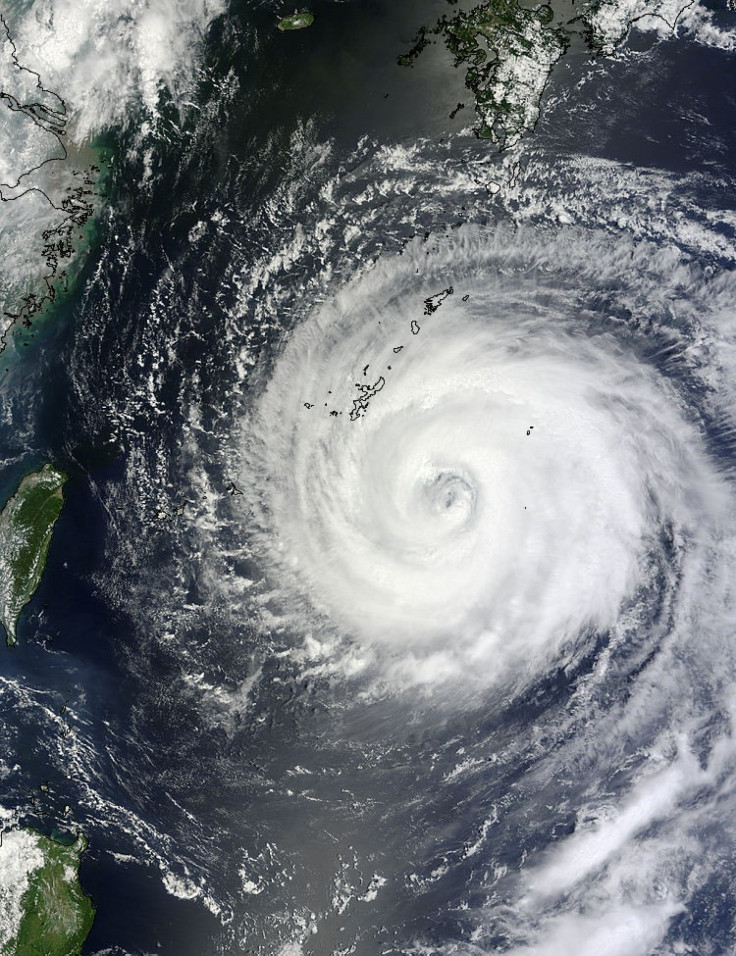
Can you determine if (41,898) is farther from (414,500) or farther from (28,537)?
(414,500)

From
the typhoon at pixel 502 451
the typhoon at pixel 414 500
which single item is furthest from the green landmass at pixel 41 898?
the typhoon at pixel 502 451

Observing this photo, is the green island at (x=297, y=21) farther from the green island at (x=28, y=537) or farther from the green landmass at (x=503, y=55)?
the green island at (x=28, y=537)

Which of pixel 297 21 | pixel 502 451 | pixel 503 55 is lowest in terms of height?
pixel 502 451

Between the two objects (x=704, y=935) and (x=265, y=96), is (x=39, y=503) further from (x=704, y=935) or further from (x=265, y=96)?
(x=704, y=935)

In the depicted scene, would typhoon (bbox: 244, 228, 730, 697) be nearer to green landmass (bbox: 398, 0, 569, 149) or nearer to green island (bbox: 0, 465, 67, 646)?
green landmass (bbox: 398, 0, 569, 149)

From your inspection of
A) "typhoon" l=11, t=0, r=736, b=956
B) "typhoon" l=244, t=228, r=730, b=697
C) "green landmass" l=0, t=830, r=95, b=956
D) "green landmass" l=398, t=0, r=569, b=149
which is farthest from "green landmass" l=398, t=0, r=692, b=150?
"green landmass" l=0, t=830, r=95, b=956

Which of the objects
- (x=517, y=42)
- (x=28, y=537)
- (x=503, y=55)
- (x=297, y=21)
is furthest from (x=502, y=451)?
(x=28, y=537)
